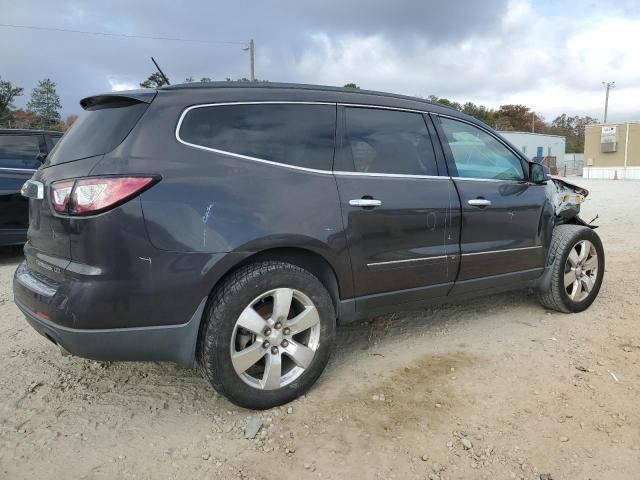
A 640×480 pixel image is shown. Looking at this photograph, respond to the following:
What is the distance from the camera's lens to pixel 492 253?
12.2ft

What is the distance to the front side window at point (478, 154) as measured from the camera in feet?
12.1

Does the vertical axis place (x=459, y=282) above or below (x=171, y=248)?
below

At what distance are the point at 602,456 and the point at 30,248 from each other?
10.5 ft

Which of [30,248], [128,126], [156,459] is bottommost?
[156,459]

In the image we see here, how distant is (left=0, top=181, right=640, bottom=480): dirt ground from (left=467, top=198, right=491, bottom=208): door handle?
1.02 meters

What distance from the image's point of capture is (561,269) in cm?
424

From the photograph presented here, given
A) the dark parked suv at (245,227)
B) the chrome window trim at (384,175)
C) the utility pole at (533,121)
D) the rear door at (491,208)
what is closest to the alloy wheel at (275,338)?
the dark parked suv at (245,227)

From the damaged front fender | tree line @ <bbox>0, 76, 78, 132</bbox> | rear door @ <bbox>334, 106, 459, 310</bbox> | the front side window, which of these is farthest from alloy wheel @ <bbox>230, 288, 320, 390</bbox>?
tree line @ <bbox>0, 76, 78, 132</bbox>

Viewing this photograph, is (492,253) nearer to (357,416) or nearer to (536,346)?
(536,346)

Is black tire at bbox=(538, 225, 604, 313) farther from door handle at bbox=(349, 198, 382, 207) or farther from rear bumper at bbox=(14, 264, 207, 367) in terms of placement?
rear bumper at bbox=(14, 264, 207, 367)

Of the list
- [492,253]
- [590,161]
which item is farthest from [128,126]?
[590,161]

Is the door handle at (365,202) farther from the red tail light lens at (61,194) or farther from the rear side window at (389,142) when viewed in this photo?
the red tail light lens at (61,194)

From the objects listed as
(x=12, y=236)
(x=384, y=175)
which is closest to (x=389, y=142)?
(x=384, y=175)

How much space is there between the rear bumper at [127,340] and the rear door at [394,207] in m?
1.05
